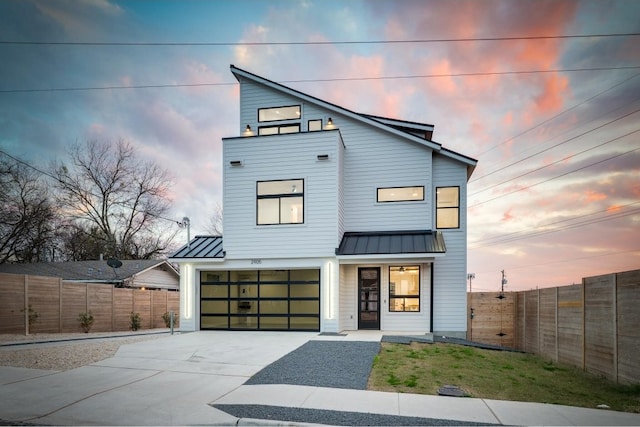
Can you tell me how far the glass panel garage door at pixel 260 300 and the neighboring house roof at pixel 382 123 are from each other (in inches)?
242

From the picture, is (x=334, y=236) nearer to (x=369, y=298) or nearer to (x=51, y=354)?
(x=369, y=298)

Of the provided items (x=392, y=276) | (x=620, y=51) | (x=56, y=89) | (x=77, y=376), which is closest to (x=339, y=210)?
(x=392, y=276)

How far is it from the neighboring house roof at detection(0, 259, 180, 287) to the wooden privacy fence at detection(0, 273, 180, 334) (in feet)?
18.3

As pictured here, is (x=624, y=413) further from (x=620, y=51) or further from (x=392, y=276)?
(x=620, y=51)

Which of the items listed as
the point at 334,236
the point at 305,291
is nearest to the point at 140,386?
the point at 305,291

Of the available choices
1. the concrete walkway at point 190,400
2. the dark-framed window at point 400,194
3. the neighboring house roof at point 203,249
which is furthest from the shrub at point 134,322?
the dark-framed window at point 400,194

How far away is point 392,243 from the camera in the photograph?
46.5 feet

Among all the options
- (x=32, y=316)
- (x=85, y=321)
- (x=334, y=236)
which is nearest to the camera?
(x=334, y=236)

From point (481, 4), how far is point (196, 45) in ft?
30.0

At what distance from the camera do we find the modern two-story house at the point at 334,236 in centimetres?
1441

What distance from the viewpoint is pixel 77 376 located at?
7727 millimetres

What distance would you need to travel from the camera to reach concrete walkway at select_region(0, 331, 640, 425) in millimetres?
5426

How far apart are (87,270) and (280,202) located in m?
19.5

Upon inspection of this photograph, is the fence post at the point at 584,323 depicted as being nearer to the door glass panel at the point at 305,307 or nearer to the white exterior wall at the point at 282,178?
the white exterior wall at the point at 282,178
